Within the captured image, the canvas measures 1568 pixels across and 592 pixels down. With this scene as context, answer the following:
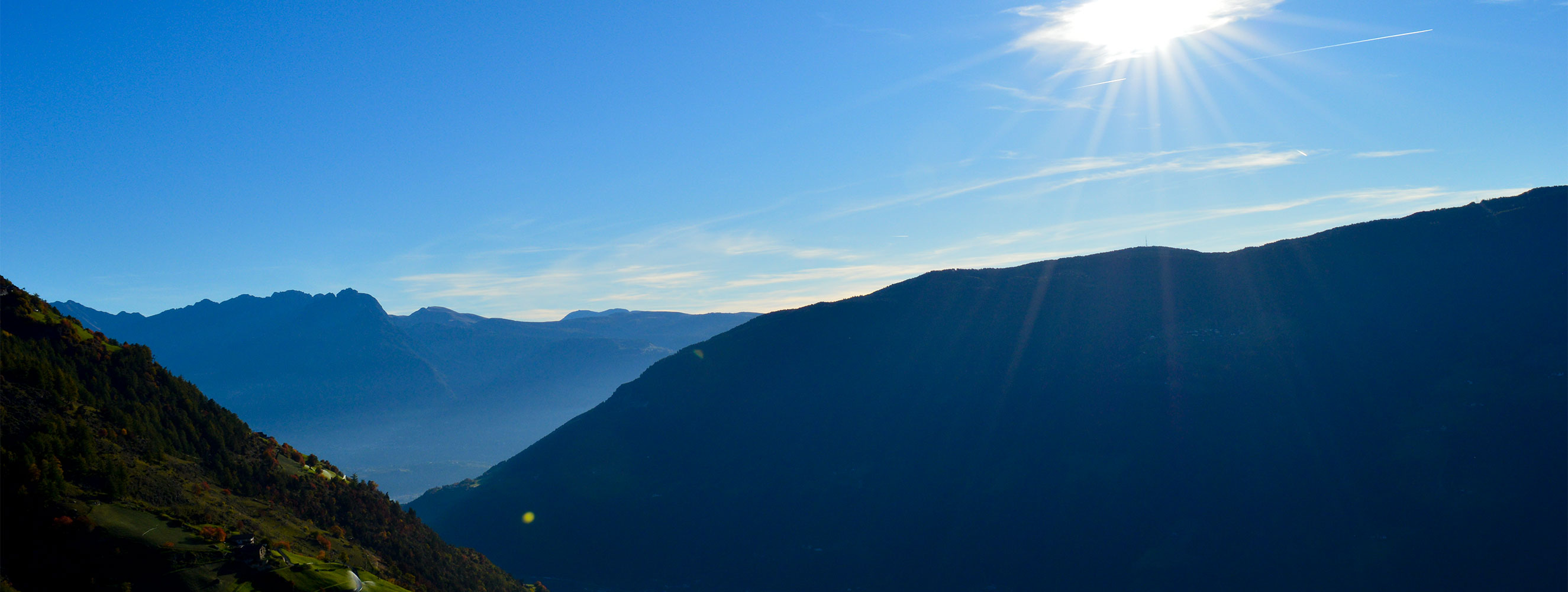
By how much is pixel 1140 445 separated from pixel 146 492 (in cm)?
13739

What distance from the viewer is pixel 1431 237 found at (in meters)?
148

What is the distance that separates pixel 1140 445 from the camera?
132m

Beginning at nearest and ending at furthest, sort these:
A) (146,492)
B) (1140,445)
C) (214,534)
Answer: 1. (214,534)
2. (146,492)
3. (1140,445)

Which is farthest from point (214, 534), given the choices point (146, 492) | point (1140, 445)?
point (1140, 445)

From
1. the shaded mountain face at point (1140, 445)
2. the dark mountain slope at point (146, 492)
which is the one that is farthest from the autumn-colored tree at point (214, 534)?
the shaded mountain face at point (1140, 445)

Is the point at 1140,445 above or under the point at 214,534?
under

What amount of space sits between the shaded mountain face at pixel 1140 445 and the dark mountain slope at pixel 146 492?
280 feet

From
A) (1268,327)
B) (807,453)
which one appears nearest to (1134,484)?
(1268,327)

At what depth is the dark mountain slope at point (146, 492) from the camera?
117 ft

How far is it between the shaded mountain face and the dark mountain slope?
8534cm

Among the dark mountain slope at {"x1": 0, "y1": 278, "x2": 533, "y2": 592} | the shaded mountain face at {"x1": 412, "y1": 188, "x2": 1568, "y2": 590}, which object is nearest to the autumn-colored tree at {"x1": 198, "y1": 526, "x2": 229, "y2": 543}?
the dark mountain slope at {"x1": 0, "y1": 278, "x2": 533, "y2": 592}

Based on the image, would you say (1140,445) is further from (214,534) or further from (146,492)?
(146,492)

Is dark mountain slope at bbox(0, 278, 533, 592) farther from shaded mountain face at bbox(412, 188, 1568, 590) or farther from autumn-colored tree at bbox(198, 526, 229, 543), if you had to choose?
shaded mountain face at bbox(412, 188, 1568, 590)

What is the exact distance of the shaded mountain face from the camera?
105562 millimetres
